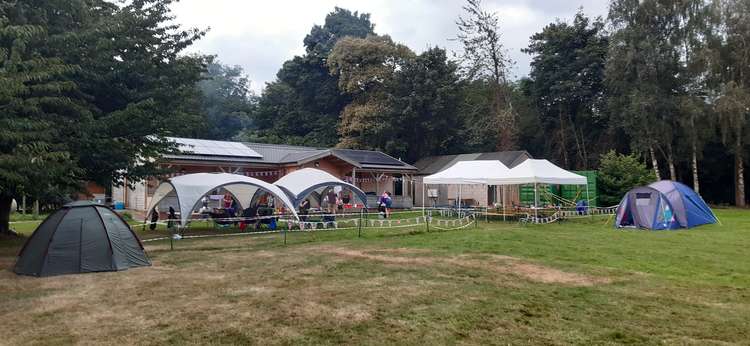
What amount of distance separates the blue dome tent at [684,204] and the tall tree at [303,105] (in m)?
24.1

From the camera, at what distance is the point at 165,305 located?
650 centimetres

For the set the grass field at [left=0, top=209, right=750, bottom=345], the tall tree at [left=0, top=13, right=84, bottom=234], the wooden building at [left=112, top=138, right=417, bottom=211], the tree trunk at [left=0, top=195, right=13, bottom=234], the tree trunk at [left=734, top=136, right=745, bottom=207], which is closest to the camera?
the grass field at [left=0, top=209, right=750, bottom=345]

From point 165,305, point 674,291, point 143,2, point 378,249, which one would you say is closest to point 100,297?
point 165,305

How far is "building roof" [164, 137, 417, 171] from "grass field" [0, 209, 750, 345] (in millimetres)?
12403

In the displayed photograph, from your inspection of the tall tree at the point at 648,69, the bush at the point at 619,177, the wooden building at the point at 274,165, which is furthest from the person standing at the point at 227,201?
the tall tree at the point at 648,69

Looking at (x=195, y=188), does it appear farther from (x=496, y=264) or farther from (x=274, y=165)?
(x=274, y=165)

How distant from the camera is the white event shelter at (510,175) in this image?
18.5m

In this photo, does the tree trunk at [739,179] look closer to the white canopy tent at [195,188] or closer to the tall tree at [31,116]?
the white canopy tent at [195,188]

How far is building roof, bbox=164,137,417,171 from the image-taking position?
23.5 metres

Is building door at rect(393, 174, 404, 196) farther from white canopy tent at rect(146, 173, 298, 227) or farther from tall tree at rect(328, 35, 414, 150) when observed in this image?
white canopy tent at rect(146, 173, 298, 227)

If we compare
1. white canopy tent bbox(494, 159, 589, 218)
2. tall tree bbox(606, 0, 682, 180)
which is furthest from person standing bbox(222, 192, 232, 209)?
tall tree bbox(606, 0, 682, 180)

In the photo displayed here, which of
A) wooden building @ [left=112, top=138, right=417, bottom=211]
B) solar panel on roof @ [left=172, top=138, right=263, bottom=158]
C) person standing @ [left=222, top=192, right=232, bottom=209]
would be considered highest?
solar panel on roof @ [left=172, top=138, right=263, bottom=158]

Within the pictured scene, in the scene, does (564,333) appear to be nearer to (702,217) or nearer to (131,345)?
(131,345)

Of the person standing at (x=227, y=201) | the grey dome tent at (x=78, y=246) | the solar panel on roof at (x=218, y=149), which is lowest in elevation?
the grey dome tent at (x=78, y=246)
